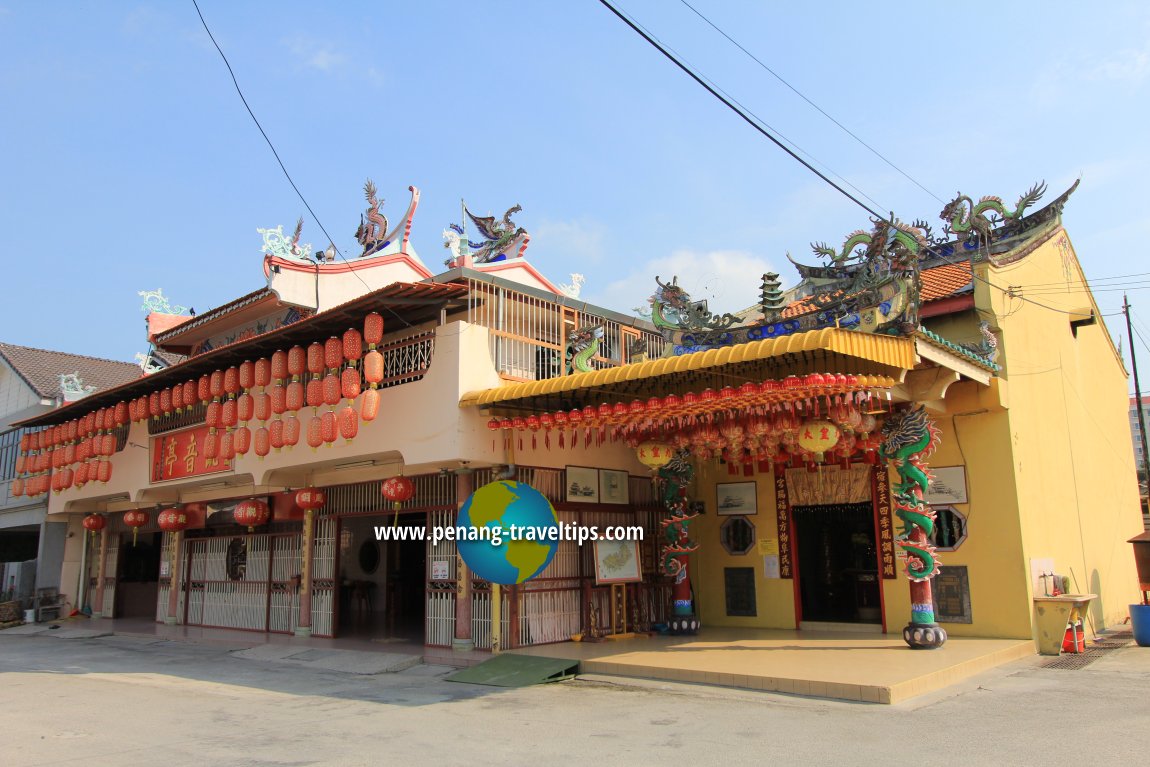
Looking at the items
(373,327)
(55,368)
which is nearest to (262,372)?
(373,327)

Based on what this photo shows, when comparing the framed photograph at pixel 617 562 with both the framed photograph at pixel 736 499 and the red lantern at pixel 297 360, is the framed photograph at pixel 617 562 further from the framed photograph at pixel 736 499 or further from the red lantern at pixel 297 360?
the red lantern at pixel 297 360

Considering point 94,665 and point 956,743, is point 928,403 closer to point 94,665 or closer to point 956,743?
point 956,743

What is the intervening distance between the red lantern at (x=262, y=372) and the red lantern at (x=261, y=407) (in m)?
0.21

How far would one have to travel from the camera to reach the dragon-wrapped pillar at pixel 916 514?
9.22 meters

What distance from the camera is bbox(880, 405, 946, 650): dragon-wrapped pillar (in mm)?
9219

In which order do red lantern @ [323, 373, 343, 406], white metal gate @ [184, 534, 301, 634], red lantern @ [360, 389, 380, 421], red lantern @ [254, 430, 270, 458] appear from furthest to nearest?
white metal gate @ [184, 534, 301, 634] < red lantern @ [254, 430, 270, 458] < red lantern @ [323, 373, 343, 406] < red lantern @ [360, 389, 380, 421]

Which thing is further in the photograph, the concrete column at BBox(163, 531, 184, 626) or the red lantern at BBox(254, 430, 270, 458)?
the concrete column at BBox(163, 531, 184, 626)

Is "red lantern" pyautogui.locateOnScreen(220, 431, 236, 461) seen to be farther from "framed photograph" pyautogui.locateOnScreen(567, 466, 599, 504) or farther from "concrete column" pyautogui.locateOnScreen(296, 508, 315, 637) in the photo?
"framed photograph" pyautogui.locateOnScreen(567, 466, 599, 504)

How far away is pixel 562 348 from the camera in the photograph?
457 inches

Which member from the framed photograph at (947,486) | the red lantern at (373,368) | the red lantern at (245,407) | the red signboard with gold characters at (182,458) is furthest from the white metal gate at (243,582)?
the framed photograph at (947,486)

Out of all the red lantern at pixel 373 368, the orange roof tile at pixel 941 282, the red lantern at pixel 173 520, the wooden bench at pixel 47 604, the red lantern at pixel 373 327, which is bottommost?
the wooden bench at pixel 47 604

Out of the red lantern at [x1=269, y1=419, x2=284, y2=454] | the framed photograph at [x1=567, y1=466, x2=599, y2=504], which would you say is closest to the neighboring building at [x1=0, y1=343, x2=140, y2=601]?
the red lantern at [x1=269, y1=419, x2=284, y2=454]

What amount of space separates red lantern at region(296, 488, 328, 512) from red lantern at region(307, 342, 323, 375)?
2504 mm

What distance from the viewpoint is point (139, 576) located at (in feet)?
62.1
